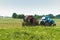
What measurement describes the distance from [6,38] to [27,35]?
3.98ft

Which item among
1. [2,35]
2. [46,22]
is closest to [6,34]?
[2,35]

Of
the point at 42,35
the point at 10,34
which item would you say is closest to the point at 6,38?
the point at 10,34

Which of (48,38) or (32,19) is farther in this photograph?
(32,19)

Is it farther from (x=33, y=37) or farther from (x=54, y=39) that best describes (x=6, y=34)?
(x=54, y=39)

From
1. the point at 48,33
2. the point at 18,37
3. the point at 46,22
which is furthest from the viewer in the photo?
the point at 46,22

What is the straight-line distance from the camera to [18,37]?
11.5 meters

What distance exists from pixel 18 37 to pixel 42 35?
5.05 ft

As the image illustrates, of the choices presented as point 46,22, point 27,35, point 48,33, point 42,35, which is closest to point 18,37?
point 27,35

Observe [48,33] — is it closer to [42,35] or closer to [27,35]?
[42,35]

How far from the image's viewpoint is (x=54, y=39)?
1204 cm

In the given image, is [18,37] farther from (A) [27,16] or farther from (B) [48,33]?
(A) [27,16]

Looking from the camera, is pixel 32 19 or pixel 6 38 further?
pixel 32 19

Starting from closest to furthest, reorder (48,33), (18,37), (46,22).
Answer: (18,37) < (48,33) < (46,22)

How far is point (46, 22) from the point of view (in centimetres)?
2180
